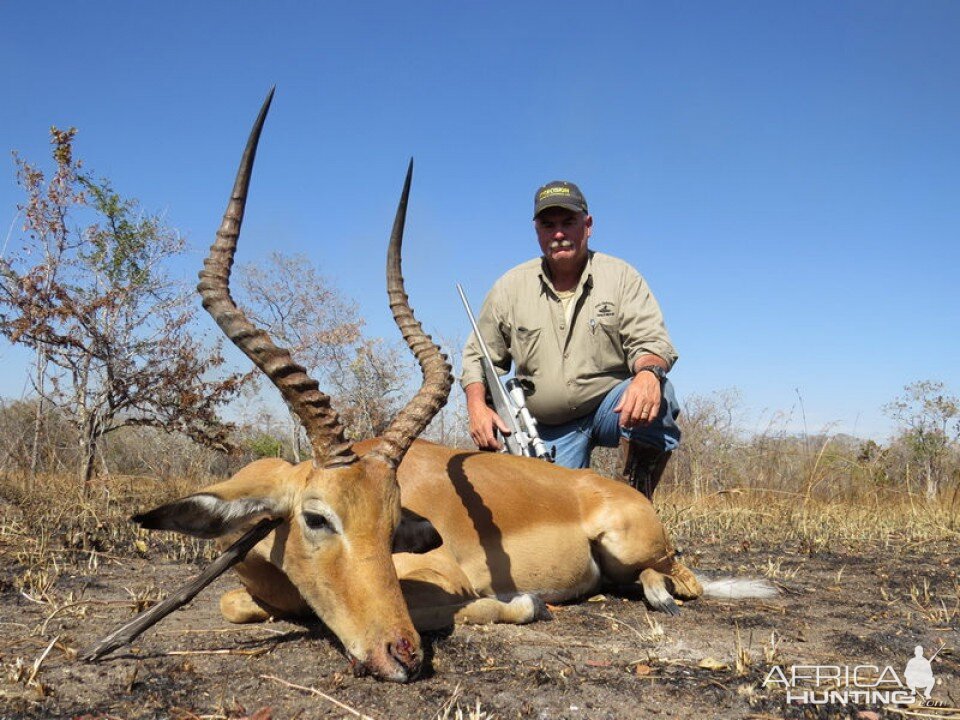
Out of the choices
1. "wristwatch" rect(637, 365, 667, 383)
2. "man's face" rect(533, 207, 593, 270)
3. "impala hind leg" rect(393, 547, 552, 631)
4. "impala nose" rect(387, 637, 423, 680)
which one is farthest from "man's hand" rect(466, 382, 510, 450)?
"impala nose" rect(387, 637, 423, 680)

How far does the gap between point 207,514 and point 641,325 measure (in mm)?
3987

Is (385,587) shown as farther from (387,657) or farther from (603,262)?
(603,262)

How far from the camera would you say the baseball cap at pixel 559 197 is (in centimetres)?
650

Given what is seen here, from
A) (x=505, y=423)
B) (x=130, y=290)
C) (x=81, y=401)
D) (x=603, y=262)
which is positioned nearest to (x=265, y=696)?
(x=505, y=423)

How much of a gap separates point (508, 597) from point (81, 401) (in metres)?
5.85

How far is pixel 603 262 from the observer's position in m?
6.80

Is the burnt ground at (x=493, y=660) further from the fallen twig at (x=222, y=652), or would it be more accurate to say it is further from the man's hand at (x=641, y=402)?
the man's hand at (x=641, y=402)

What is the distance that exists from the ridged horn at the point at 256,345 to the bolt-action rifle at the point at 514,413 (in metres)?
2.89

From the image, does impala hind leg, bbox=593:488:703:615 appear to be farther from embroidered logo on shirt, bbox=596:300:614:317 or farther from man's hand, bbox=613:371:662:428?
embroidered logo on shirt, bbox=596:300:614:317

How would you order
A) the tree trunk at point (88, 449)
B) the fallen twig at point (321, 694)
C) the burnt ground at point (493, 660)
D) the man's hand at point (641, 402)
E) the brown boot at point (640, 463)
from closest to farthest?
the fallen twig at point (321, 694)
the burnt ground at point (493, 660)
the man's hand at point (641, 402)
the brown boot at point (640, 463)
the tree trunk at point (88, 449)

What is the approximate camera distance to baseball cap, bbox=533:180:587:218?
6.50m

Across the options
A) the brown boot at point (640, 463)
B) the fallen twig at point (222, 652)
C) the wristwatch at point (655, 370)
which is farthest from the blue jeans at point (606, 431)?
the fallen twig at point (222, 652)

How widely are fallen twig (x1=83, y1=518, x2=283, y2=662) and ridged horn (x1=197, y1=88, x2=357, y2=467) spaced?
43 centimetres

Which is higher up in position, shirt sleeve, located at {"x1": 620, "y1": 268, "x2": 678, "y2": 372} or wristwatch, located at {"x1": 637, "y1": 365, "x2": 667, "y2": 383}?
shirt sleeve, located at {"x1": 620, "y1": 268, "x2": 678, "y2": 372}
